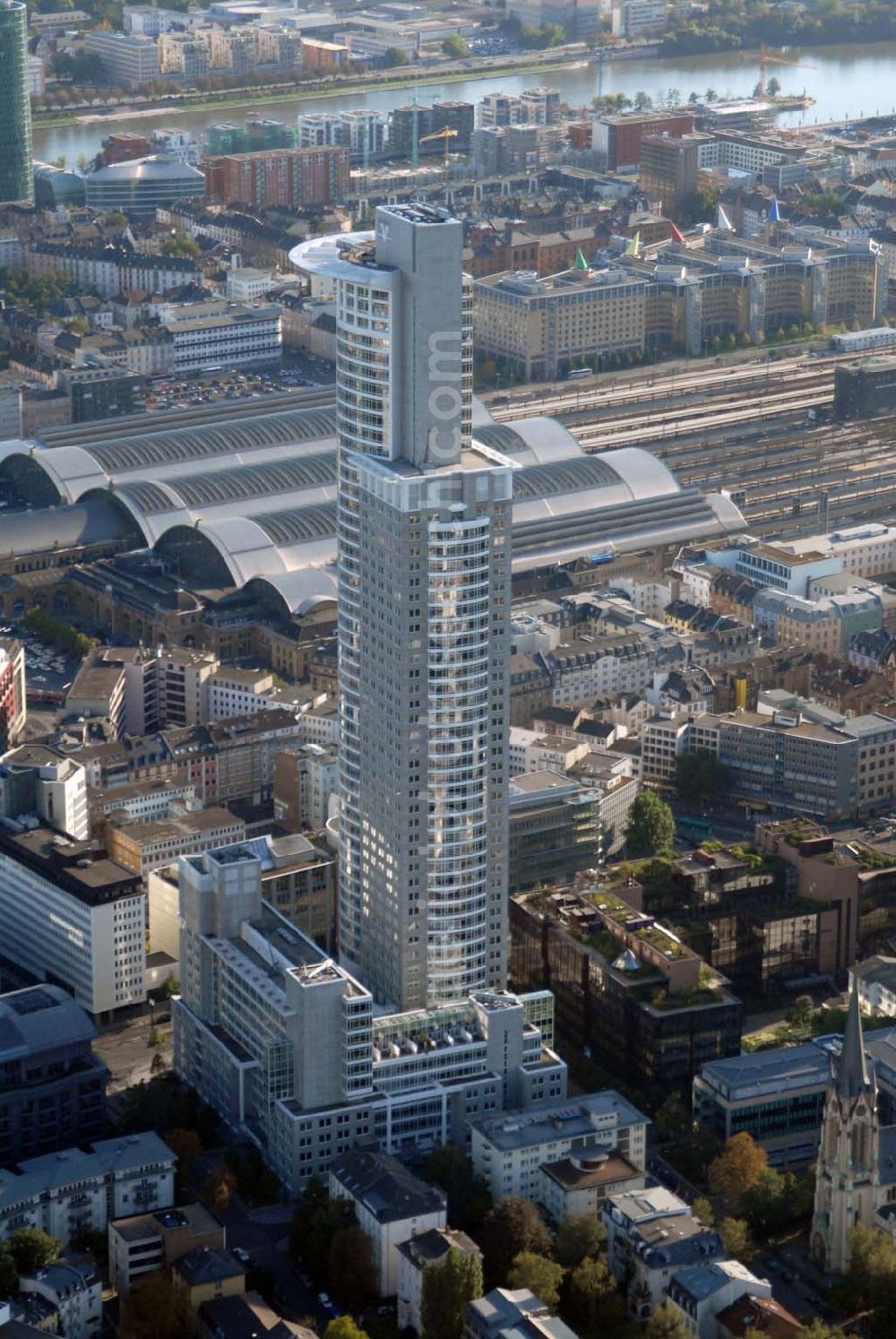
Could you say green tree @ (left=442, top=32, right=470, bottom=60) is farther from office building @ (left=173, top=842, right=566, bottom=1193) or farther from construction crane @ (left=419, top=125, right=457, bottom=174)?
office building @ (left=173, top=842, right=566, bottom=1193)

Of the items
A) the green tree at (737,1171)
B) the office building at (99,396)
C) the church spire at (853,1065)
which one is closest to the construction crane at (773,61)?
the office building at (99,396)

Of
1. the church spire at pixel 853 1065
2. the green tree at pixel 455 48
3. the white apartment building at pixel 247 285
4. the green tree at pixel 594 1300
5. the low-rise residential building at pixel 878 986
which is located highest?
the green tree at pixel 455 48

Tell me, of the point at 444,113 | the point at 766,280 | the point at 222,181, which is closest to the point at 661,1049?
the point at 766,280

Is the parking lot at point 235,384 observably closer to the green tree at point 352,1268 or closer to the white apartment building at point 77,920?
the white apartment building at point 77,920

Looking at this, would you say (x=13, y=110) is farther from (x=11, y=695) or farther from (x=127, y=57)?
(x=11, y=695)

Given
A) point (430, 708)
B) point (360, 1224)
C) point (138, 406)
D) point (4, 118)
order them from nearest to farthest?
1. point (360, 1224)
2. point (430, 708)
3. point (138, 406)
4. point (4, 118)

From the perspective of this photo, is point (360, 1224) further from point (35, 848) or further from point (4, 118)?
point (4, 118)

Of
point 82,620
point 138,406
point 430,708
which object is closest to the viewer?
point 430,708
